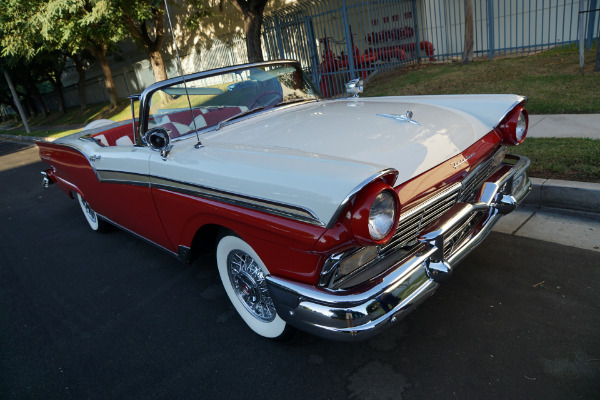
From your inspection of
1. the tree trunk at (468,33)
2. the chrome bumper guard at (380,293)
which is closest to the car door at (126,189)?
the chrome bumper guard at (380,293)

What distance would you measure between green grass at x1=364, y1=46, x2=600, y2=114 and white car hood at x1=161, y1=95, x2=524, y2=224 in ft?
12.6

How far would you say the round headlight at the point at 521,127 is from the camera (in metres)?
2.98

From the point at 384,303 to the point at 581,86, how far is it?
21.1ft

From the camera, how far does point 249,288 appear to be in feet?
8.64

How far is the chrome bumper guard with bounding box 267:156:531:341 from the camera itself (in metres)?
1.89

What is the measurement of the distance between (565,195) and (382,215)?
251cm

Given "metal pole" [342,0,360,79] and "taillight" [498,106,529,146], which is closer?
"taillight" [498,106,529,146]

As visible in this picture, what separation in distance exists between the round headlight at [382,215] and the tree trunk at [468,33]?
8886mm

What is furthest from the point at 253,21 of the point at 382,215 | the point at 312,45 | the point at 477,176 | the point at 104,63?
the point at 104,63

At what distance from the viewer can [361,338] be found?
6.26 feet

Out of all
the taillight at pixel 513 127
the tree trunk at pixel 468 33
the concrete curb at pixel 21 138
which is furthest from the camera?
the concrete curb at pixel 21 138

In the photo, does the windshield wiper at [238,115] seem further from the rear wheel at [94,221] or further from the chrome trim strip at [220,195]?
the rear wheel at [94,221]

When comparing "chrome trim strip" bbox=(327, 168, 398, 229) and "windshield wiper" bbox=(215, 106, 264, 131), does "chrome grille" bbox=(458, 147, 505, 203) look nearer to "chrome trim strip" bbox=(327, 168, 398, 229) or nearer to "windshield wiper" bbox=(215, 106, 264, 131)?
"chrome trim strip" bbox=(327, 168, 398, 229)

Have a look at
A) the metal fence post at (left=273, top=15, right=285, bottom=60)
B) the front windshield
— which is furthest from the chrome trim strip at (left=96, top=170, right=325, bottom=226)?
the metal fence post at (left=273, top=15, right=285, bottom=60)
